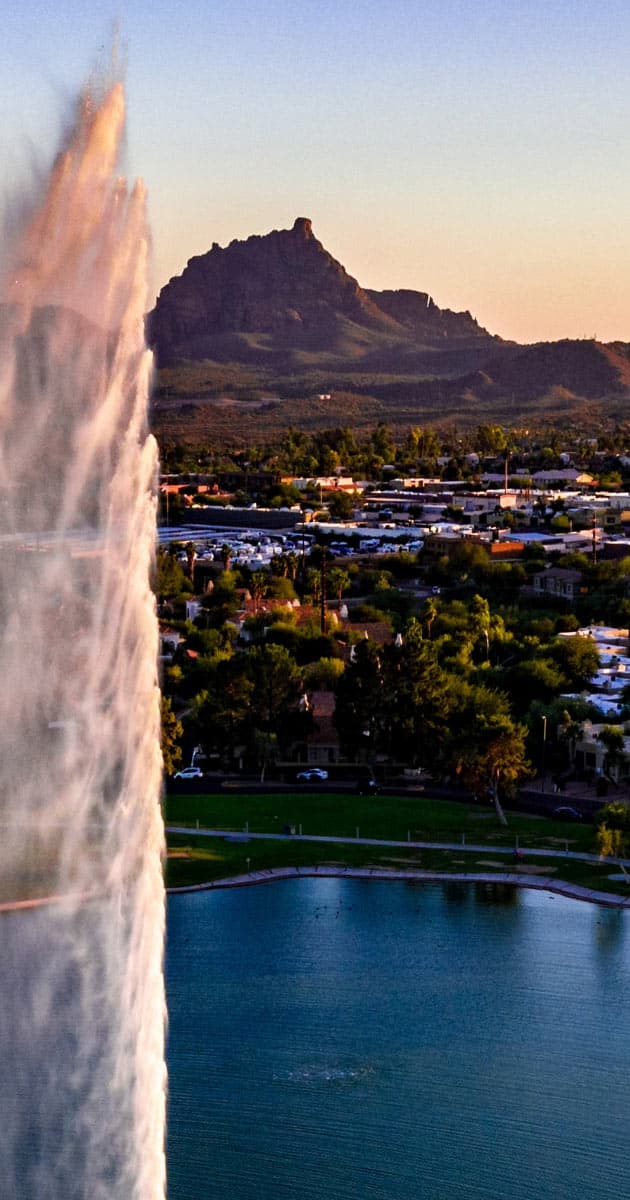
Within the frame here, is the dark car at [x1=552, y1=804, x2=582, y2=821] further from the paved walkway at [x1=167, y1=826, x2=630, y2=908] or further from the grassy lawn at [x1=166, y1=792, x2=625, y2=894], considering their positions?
the paved walkway at [x1=167, y1=826, x2=630, y2=908]

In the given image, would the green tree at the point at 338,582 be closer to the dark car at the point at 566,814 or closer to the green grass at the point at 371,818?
the green grass at the point at 371,818

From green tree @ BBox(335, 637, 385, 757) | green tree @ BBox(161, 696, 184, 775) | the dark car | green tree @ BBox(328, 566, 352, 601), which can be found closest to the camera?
the dark car

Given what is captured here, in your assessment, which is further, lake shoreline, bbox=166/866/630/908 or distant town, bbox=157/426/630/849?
distant town, bbox=157/426/630/849

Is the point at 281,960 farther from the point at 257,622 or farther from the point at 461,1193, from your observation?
the point at 257,622

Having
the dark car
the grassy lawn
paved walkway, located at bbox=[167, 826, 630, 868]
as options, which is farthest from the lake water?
the dark car

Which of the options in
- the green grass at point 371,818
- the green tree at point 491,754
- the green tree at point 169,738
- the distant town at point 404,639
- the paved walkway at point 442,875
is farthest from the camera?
the distant town at point 404,639

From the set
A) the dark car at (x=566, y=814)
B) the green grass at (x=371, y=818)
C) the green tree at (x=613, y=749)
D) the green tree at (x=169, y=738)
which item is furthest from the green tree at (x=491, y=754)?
the green tree at (x=169, y=738)

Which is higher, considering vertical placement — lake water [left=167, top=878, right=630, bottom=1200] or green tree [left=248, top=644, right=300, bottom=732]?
green tree [left=248, top=644, right=300, bottom=732]

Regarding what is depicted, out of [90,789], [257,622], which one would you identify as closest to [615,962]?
[90,789]
